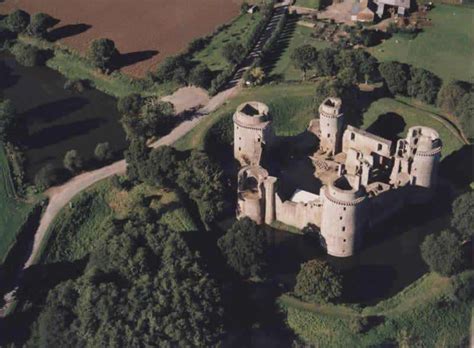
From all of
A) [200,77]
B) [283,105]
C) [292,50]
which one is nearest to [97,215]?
[200,77]

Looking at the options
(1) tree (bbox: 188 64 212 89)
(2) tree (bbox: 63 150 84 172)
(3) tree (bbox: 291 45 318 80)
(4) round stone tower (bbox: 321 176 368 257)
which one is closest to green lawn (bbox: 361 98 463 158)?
(3) tree (bbox: 291 45 318 80)

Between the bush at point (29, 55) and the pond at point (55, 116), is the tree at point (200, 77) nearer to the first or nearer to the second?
the pond at point (55, 116)

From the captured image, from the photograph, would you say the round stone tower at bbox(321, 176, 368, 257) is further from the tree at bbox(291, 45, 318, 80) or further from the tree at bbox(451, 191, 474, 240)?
the tree at bbox(291, 45, 318, 80)

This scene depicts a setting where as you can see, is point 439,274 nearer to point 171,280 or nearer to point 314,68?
point 171,280

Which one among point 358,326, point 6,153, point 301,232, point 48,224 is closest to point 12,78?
point 6,153

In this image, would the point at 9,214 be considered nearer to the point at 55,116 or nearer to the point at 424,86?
the point at 55,116
